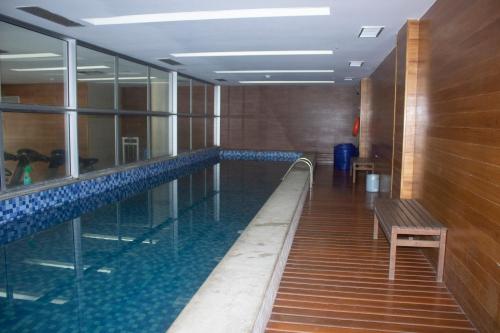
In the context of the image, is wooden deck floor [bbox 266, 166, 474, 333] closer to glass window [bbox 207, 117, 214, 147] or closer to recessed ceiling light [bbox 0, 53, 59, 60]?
recessed ceiling light [bbox 0, 53, 59, 60]

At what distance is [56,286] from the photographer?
3309 millimetres

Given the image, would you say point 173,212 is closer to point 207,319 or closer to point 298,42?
point 298,42

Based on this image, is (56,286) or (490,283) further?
(56,286)

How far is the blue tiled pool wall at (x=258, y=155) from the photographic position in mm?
13029

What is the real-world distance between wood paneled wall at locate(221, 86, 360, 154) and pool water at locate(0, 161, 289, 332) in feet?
22.9

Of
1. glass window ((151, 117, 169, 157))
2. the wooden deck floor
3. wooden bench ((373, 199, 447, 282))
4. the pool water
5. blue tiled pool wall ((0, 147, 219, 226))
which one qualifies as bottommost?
the pool water

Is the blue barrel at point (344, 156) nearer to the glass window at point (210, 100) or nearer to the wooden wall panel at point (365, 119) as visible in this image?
the wooden wall panel at point (365, 119)

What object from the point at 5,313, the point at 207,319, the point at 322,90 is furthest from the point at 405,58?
the point at 322,90

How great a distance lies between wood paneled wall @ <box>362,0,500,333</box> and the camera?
7.29ft

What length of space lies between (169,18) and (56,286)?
9.61 feet

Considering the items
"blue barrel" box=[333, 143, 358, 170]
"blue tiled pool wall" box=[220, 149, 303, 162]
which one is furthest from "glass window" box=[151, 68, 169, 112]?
"blue barrel" box=[333, 143, 358, 170]

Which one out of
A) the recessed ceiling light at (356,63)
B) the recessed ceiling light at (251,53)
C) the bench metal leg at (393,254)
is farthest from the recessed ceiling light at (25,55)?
the bench metal leg at (393,254)

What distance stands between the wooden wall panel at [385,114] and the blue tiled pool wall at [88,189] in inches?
175

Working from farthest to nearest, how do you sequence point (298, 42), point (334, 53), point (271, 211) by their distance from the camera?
1. point (334, 53)
2. point (298, 42)
3. point (271, 211)
